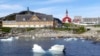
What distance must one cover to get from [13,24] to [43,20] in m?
10.6

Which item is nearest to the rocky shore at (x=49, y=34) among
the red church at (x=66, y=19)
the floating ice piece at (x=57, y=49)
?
the red church at (x=66, y=19)

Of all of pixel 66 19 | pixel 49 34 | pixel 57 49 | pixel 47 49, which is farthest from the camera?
pixel 66 19

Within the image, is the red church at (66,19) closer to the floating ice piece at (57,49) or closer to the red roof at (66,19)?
the red roof at (66,19)

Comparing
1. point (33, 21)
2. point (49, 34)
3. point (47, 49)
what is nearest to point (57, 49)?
point (47, 49)

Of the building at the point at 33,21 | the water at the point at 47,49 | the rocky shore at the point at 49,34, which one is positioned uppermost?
the building at the point at 33,21

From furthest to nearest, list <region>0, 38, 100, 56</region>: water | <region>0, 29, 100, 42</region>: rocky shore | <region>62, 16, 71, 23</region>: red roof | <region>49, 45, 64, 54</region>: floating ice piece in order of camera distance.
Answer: <region>62, 16, 71, 23</region>: red roof → <region>0, 29, 100, 42</region>: rocky shore → <region>0, 38, 100, 56</region>: water → <region>49, 45, 64, 54</region>: floating ice piece

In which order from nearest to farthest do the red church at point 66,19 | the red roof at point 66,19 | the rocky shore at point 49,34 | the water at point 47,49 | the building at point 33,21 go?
the water at point 47,49 < the rocky shore at point 49,34 < the building at point 33,21 < the red church at point 66,19 < the red roof at point 66,19

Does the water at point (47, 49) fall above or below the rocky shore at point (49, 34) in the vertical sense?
above

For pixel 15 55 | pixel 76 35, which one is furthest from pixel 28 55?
pixel 76 35

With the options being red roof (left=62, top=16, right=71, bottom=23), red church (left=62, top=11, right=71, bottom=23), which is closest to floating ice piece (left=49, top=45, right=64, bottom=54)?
red church (left=62, top=11, right=71, bottom=23)

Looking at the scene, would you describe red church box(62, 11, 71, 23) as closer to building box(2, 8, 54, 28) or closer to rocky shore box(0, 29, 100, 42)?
building box(2, 8, 54, 28)

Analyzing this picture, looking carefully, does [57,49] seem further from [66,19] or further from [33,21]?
[66,19]

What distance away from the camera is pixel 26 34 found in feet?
344

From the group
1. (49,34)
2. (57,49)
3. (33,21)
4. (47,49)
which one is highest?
(33,21)
